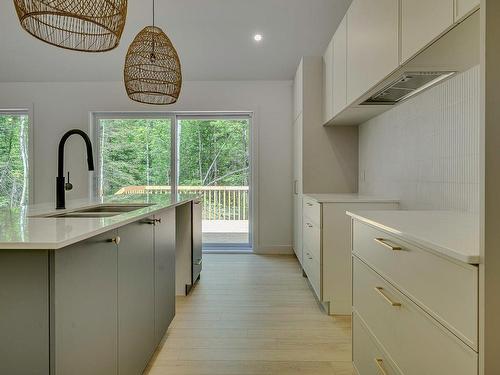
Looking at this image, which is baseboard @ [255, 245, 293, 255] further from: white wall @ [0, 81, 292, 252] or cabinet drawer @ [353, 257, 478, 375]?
cabinet drawer @ [353, 257, 478, 375]

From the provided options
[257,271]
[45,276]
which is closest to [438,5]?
[45,276]

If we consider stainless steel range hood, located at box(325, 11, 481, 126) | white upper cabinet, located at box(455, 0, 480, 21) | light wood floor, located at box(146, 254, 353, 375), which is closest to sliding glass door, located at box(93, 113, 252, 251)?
light wood floor, located at box(146, 254, 353, 375)

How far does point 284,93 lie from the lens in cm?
477

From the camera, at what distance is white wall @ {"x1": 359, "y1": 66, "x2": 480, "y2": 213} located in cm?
172

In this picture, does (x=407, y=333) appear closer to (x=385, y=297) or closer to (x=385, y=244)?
(x=385, y=297)

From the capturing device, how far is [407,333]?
1.12 m

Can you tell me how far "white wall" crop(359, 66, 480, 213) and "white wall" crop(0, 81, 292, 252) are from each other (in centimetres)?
184

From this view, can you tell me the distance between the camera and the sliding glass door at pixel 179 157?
4.95m

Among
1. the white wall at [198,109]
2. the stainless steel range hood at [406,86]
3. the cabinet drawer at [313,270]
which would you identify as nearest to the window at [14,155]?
the white wall at [198,109]

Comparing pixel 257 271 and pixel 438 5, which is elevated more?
pixel 438 5

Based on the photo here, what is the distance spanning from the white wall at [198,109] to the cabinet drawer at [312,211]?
4.42ft

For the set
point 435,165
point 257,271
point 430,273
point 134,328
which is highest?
point 435,165

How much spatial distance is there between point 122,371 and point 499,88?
1581mm

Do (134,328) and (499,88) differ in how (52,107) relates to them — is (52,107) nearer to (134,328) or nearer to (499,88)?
(134,328)
